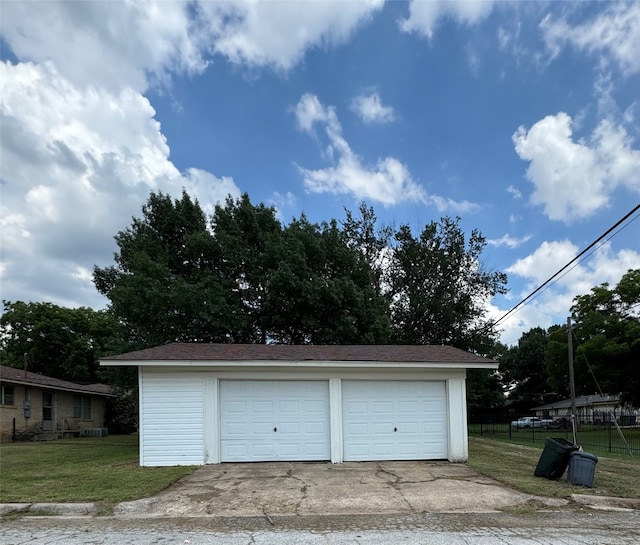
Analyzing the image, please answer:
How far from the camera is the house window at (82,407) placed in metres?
30.6

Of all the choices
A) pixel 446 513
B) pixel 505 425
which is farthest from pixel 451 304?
pixel 446 513

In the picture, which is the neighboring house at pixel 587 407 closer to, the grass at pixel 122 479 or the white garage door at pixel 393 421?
the grass at pixel 122 479

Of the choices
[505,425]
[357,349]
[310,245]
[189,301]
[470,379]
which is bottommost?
[505,425]

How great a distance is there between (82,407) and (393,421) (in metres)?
24.6

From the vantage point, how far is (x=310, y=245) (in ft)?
74.5

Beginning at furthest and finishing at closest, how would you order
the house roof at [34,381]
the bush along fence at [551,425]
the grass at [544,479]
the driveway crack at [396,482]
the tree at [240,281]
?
the bush along fence at [551,425] → the house roof at [34,381] → the tree at [240,281] → the grass at [544,479] → the driveway crack at [396,482]

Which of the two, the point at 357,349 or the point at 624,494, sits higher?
the point at 357,349

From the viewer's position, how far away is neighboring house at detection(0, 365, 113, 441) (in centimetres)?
2419

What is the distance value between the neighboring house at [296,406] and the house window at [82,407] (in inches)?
813

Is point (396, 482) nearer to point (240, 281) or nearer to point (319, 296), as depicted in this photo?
point (319, 296)

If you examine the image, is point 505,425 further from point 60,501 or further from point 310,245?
point 60,501

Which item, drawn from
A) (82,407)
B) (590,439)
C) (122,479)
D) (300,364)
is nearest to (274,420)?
(300,364)

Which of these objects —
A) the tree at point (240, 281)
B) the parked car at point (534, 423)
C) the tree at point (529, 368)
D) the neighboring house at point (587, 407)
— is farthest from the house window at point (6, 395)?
the tree at point (529, 368)

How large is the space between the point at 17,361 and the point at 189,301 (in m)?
27.7
